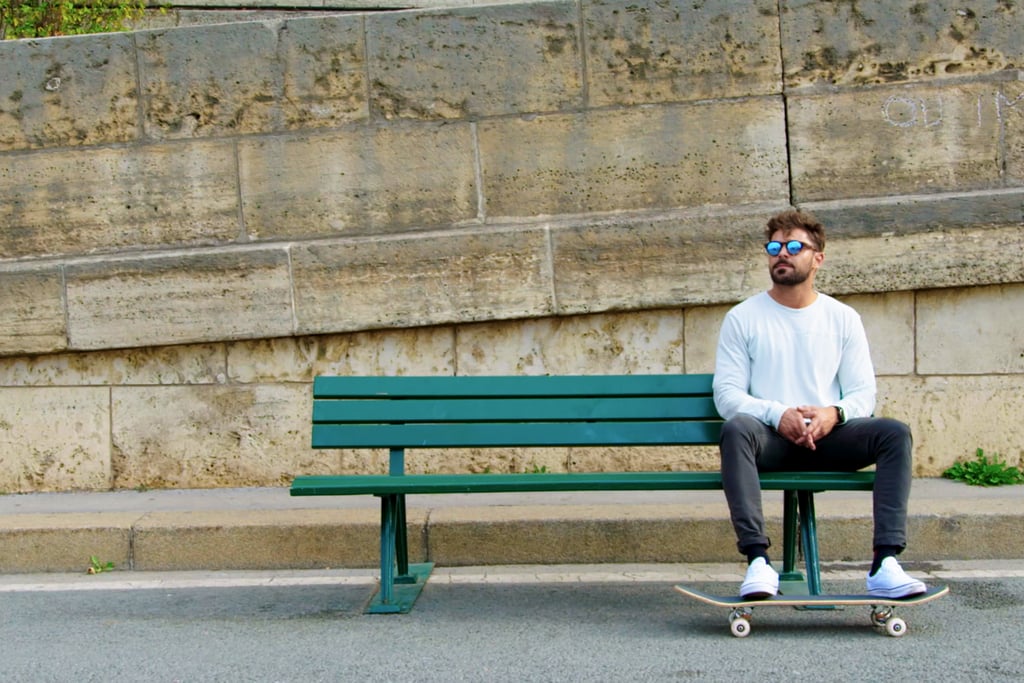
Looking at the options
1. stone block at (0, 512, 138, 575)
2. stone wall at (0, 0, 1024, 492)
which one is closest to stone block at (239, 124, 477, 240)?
stone wall at (0, 0, 1024, 492)

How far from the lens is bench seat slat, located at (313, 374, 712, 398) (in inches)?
204

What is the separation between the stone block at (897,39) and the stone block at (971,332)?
1192 millimetres

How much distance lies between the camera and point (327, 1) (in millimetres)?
10219

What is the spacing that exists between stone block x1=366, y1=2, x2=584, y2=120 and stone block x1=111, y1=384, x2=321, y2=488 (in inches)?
69.3

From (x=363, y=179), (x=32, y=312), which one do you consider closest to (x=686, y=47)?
(x=363, y=179)

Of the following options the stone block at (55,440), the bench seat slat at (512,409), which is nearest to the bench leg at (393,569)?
the bench seat slat at (512,409)

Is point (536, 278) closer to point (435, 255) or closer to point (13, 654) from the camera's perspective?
point (435, 255)

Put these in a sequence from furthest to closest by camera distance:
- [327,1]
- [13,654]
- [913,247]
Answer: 1. [327,1]
2. [913,247]
3. [13,654]

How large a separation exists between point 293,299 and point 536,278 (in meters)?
1.31

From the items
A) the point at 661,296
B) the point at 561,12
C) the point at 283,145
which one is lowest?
the point at 661,296

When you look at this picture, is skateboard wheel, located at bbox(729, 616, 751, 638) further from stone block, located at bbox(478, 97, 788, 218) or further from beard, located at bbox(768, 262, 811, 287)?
stone block, located at bbox(478, 97, 788, 218)

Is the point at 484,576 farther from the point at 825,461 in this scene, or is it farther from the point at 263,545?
the point at 825,461

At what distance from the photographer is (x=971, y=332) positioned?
21.3 feet

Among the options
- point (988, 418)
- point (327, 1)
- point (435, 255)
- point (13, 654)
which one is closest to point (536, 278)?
point (435, 255)
